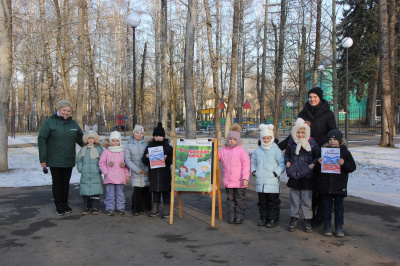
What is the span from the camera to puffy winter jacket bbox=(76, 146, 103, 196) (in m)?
6.66

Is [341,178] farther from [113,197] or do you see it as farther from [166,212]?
[113,197]

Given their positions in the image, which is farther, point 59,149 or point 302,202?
point 59,149

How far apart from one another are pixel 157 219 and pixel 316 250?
284cm

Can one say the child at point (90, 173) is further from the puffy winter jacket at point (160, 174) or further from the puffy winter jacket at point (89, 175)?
the puffy winter jacket at point (160, 174)

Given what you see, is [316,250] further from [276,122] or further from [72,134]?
[276,122]

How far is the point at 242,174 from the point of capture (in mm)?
6012

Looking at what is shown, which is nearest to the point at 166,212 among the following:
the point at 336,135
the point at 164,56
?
the point at 336,135

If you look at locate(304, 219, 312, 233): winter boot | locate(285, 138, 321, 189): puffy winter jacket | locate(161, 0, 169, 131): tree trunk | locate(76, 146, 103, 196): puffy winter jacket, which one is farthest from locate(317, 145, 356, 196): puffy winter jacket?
locate(161, 0, 169, 131): tree trunk

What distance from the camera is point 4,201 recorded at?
25.7ft

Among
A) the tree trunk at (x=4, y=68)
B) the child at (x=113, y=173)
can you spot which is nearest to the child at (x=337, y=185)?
the child at (x=113, y=173)

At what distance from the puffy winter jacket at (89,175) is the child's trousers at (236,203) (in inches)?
94.8

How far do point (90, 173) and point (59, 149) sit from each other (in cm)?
70

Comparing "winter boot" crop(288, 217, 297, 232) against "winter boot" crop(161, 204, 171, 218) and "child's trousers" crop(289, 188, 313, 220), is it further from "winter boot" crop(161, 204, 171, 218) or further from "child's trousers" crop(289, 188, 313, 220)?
"winter boot" crop(161, 204, 171, 218)

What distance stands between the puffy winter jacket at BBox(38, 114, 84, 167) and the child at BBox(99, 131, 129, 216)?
1.98 feet
